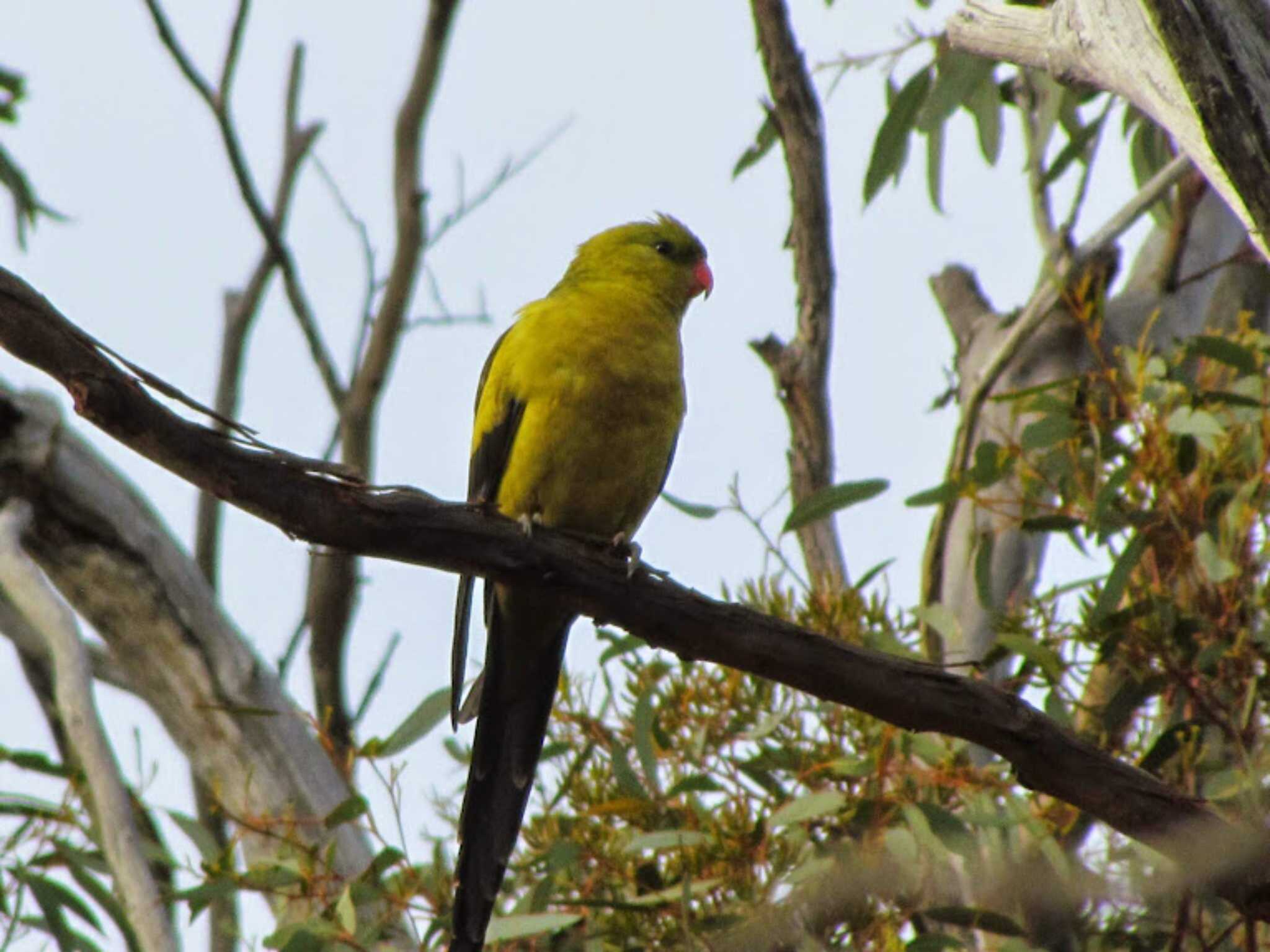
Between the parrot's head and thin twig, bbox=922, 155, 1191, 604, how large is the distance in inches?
30.6

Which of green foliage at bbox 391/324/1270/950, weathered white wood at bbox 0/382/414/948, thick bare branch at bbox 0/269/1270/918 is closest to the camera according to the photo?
thick bare branch at bbox 0/269/1270/918

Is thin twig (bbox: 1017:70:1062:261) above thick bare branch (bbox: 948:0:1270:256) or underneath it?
above

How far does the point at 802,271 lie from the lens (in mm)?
4270

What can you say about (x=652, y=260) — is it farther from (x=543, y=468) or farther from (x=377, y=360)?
(x=377, y=360)

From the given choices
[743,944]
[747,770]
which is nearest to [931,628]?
[747,770]

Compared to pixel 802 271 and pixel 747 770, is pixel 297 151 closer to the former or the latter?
pixel 802 271

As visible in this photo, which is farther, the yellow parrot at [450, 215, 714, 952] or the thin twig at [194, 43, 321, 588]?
the thin twig at [194, 43, 321, 588]

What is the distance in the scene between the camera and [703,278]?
4.20m

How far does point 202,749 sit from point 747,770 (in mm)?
1379

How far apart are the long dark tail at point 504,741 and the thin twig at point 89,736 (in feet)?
2.42

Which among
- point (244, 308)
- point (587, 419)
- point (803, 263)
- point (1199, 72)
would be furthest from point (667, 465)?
point (244, 308)

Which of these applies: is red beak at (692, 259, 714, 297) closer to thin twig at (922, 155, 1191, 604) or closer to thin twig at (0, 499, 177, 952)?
thin twig at (922, 155, 1191, 604)

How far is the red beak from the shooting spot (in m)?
4.20

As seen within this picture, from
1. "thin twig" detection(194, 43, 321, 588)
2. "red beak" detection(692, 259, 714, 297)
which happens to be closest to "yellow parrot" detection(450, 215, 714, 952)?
"red beak" detection(692, 259, 714, 297)
